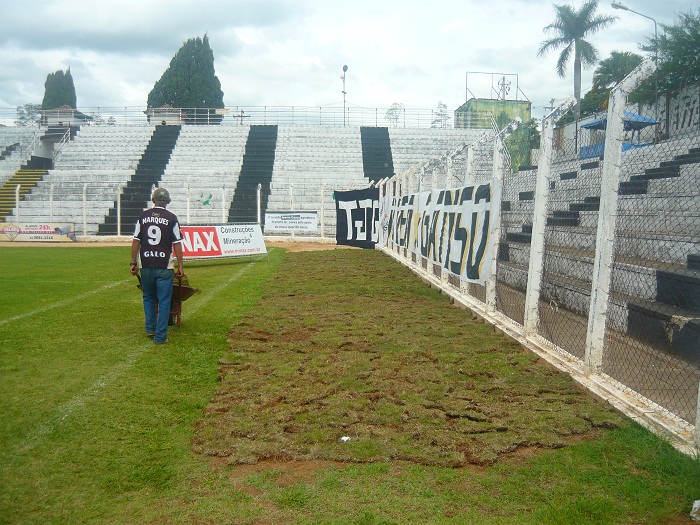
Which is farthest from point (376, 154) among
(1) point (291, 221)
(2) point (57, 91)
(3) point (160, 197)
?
(2) point (57, 91)

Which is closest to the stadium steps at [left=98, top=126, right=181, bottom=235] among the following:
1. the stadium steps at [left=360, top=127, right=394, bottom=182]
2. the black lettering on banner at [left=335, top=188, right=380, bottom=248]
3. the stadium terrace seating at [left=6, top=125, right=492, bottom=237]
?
the stadium terrace seating at [left=6, top=125, right=492, bottom=237]

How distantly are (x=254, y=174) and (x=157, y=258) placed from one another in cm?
2605

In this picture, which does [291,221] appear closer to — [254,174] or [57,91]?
[254,174]

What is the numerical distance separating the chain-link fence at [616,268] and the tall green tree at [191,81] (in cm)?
5249

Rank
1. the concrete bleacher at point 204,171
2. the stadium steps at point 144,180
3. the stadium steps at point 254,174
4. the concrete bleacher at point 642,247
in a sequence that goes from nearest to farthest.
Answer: the concrete bleacher at point 642,247 → the stadium steps at point 144,180 → the concrete bleacher at point 204,171 → the stadium steps at point 254,174

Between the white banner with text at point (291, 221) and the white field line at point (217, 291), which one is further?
the white banner with text at point (291, 221)

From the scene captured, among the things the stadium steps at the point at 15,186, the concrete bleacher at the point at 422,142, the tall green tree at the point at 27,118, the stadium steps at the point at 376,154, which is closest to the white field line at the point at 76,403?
the stadium steps at the point at 15,186

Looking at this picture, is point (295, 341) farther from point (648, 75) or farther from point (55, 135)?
point (55, 135)

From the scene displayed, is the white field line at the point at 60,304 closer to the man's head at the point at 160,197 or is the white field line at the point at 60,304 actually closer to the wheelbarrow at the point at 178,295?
the wheelbarrow at the point at 178,295

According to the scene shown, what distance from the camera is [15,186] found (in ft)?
98.3

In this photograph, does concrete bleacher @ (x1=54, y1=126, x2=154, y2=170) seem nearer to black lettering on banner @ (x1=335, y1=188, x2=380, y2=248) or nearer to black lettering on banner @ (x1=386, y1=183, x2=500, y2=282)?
black lettering on banner @ (x1=335, y1=188, x2=380, y2=248)

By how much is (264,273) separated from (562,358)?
8.57 metres

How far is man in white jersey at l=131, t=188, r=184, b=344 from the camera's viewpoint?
6367 millimetres

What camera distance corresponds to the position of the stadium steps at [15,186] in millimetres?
27859
